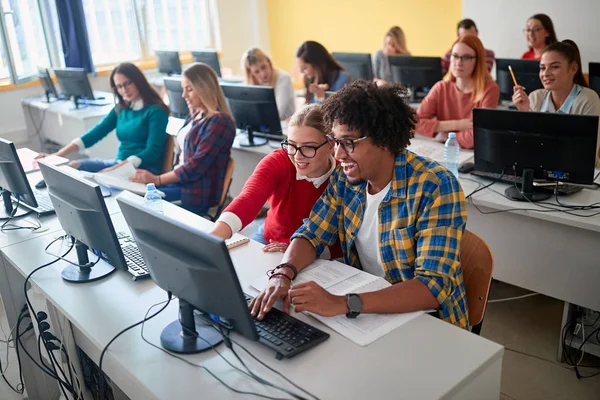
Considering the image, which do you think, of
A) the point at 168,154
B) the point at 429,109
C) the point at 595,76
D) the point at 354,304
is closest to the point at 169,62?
the point at 168,154

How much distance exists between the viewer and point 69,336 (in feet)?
5.99

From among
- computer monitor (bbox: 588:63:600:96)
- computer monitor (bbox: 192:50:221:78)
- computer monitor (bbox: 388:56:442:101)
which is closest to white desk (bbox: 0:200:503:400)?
computer monitor (bbox: 588:63:600:96)

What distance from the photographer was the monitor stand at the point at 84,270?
1755 millimetres

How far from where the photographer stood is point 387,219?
1.58 metres

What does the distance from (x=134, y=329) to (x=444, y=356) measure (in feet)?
2.58

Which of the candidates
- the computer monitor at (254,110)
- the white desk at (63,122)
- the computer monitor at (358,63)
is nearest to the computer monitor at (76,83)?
the white desk at (63,122)

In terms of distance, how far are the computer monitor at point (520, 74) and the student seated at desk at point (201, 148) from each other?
1951mm

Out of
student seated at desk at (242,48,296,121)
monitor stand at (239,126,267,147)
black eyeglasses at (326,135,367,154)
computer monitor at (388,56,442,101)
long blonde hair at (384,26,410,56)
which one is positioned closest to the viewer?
black eyeglasses at (326,135,367,154)

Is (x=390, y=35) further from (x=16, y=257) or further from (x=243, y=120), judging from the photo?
(x=16, y=257)

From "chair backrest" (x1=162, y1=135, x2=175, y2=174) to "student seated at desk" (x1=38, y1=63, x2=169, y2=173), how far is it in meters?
0.02

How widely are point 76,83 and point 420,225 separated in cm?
440

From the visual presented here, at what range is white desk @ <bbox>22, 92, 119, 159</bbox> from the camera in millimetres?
4684

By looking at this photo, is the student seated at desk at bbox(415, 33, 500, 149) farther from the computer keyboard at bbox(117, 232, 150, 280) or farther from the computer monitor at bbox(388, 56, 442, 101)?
the computer keyboard at bbox(117, 232, 150, 280)

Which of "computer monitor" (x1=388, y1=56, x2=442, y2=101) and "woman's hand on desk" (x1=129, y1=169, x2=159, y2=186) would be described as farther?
"computer monitor" (x1=388, y1=56, x2=442, y2=101)
